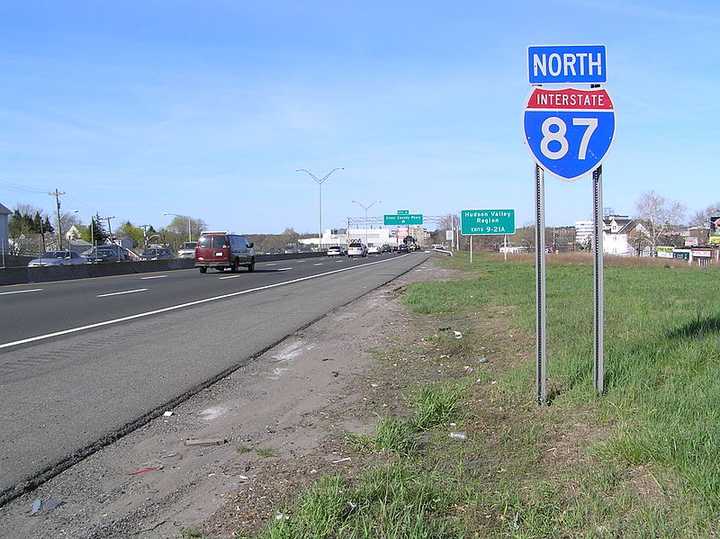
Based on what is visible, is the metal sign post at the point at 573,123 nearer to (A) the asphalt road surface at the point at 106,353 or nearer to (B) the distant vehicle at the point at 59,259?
(A) the asphalt road surface at the point at 106,353

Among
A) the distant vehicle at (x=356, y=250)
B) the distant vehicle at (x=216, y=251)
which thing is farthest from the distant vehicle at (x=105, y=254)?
the distant vehicle at (x=356, y=250)

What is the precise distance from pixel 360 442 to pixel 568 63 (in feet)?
12.3

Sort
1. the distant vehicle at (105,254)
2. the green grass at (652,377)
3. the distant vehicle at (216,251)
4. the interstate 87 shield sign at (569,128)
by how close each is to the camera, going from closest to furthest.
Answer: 1. the green grass at (652,377)
2. the interstate 87 shield sign at (569,128)
3. the distant vehicle at (216,251)
4. the distant vehicle at (105,254)

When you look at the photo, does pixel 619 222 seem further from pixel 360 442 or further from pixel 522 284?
pixel 360 442

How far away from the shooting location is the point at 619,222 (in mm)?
143000

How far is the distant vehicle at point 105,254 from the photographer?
49.7 meters

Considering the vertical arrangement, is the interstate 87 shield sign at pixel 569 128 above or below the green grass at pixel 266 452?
above

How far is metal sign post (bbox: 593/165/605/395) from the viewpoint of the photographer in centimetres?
562

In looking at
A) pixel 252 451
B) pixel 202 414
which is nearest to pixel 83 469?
pixel 252 451

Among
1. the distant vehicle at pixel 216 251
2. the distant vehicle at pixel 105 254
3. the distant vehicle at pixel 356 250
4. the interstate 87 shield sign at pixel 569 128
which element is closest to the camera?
the interstate 87 shield sign at pixel 569 128

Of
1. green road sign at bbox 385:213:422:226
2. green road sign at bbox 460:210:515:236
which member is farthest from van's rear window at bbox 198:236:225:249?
green road sign at bbox 385:213:422:226

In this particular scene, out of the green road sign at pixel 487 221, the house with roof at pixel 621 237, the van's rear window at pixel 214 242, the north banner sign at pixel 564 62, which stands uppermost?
the north banner sign at pixel 564 62

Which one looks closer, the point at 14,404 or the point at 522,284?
the point at 14,404

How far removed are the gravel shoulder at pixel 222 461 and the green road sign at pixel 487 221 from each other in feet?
133
